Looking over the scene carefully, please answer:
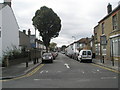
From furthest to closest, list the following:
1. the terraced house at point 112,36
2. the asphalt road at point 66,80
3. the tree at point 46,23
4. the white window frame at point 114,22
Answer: the tree at point 46,23 → the white window frame at point 114,22 → the terraced house at point 112,36 → the asphalt road at point 66,80

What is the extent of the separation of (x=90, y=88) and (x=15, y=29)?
976 inches

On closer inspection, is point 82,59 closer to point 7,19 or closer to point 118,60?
point 118,60

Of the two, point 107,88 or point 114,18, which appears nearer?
point 107,88

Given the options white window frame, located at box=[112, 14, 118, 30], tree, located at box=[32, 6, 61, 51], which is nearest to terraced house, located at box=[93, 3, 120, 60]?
white window frame, located at box=[112, 14, 118, 30]

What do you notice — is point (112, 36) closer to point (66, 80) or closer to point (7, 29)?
point (7, 29)

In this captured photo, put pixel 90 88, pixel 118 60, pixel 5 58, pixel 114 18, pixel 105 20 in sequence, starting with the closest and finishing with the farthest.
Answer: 1. pixel 90 88
2. pixel 5 58
3. pixel 118 60
4. pixel 114 18
5. pixel 105 20

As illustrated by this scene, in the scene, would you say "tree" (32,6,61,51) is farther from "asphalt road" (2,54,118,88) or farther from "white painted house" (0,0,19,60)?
"asphalt road" (2,54,118,88)

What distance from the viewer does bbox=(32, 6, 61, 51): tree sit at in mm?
49219

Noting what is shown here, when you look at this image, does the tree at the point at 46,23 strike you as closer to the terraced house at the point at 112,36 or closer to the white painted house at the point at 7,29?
the white painted house at the point at 7,29

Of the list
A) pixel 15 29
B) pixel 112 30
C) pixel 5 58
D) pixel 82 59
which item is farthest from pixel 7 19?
pixel 112 30

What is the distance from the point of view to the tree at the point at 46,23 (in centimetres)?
4922

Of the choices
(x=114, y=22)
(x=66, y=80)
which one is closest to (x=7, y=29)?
(x=114, y=22)

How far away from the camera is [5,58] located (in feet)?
68.0

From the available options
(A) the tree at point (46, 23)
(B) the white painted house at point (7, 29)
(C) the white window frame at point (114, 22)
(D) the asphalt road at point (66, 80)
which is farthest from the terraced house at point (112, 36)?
(A) the tree at point (46, 23)
